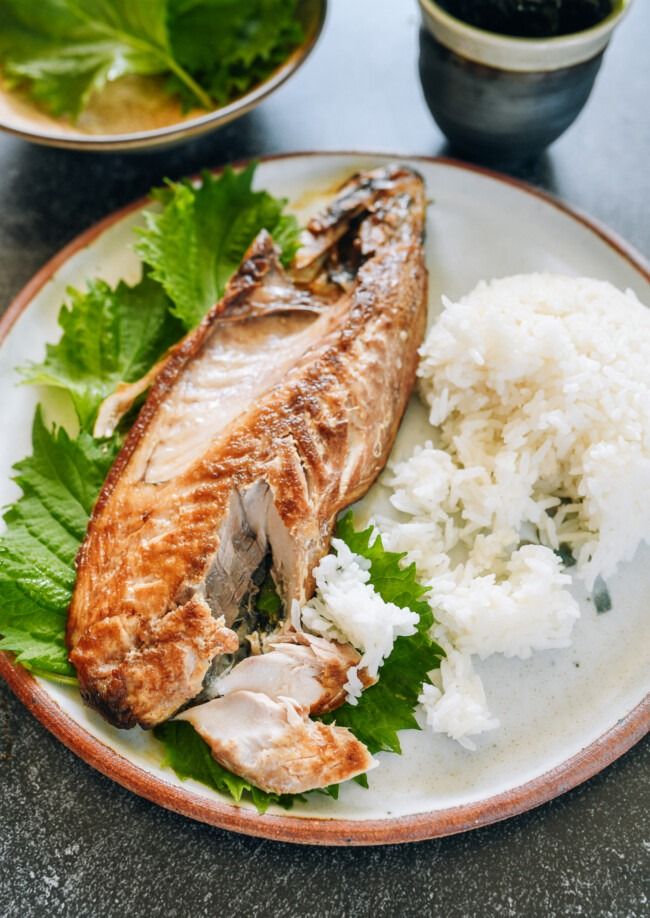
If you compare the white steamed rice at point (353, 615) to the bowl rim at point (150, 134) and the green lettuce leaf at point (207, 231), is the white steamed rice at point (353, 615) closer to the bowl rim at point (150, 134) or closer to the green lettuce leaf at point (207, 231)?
the green lettuce leaf at point (207, 231)

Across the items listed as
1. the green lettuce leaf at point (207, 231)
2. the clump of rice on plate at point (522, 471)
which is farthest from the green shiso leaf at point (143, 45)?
the clump of rice on plate at point (522, 471)

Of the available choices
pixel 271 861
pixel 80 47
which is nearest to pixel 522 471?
pixel 271 861

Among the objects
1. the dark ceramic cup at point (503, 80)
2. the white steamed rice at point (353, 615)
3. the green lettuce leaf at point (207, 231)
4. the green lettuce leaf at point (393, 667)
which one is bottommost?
the green lettuce leaf at point (393, 667)

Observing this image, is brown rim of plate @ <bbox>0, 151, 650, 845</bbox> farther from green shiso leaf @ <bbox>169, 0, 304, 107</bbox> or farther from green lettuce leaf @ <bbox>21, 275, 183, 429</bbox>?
green shiso leaf @ <bbox>169, 0, 304, 107</bbox>

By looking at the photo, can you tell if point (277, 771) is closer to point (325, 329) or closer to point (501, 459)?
point (501, 459)

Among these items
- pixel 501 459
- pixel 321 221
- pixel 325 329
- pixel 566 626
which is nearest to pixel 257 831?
pixel 566 626
